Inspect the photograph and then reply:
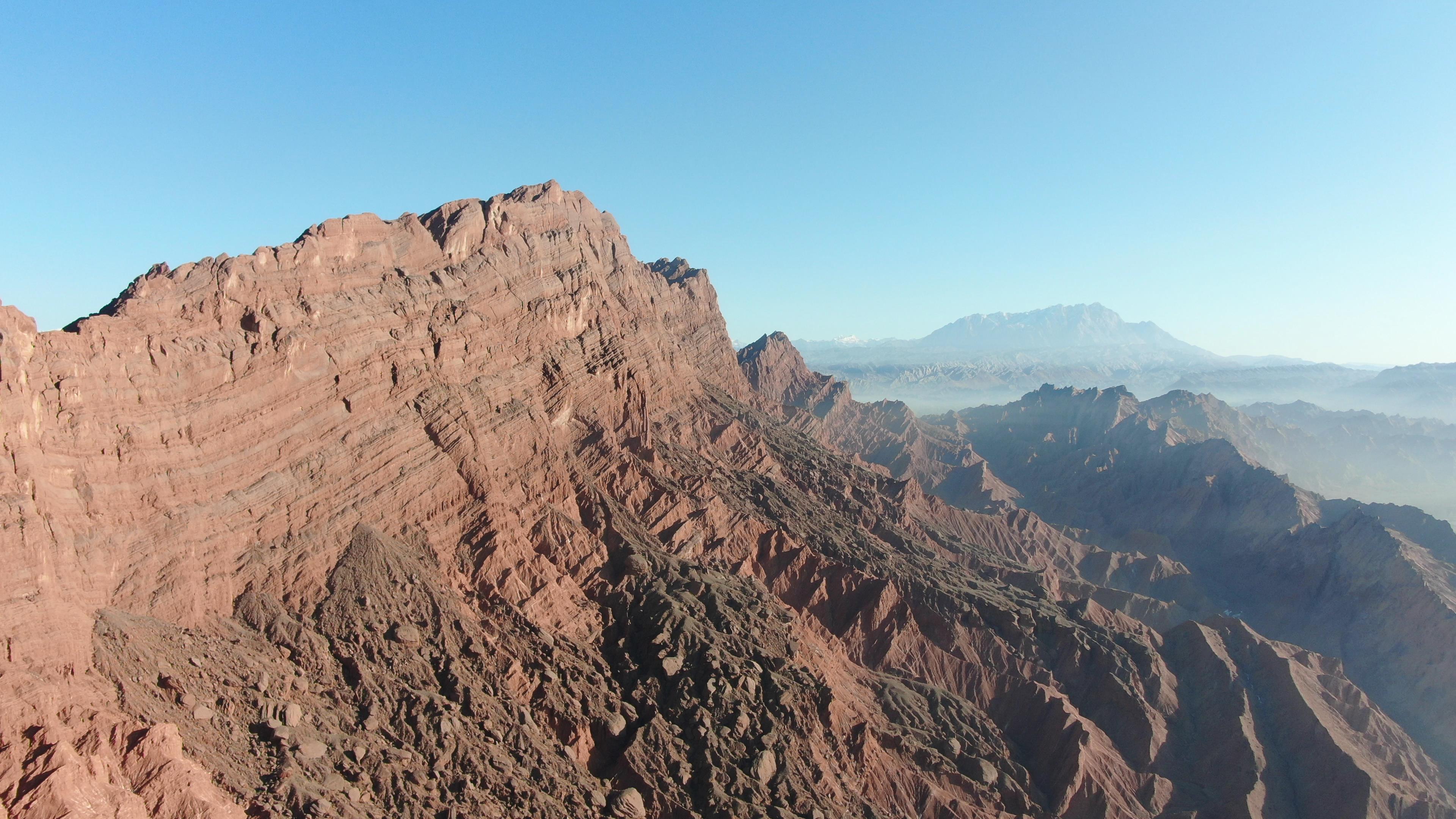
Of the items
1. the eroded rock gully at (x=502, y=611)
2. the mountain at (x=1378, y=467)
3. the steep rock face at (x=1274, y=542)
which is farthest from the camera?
the mountain at (x=1378, y=467)

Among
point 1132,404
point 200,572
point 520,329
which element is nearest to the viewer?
point 200,572

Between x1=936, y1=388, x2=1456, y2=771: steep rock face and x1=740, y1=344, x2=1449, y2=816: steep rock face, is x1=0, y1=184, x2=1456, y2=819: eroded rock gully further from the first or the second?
x1=936, y1=388, x2=1456, y2=771: steep rock face

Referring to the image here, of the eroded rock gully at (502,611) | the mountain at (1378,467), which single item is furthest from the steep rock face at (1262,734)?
the mountain at (1378,467)

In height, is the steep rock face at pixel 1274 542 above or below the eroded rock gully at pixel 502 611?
below

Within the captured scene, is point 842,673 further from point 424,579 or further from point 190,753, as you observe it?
point 190,753

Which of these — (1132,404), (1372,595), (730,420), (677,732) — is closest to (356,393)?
(677,732)

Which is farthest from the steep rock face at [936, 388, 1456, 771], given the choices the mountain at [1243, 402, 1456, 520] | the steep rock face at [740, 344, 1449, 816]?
the mountain at [1243, 402, 1456, 520]

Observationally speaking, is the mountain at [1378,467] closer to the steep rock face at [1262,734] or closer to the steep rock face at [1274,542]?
the steep rock face at [1274,542]

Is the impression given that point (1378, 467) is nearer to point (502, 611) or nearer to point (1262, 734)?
point (1262, 734)

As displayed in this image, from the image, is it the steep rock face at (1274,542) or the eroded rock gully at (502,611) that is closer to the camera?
the eroded rock gully at (502,611)
